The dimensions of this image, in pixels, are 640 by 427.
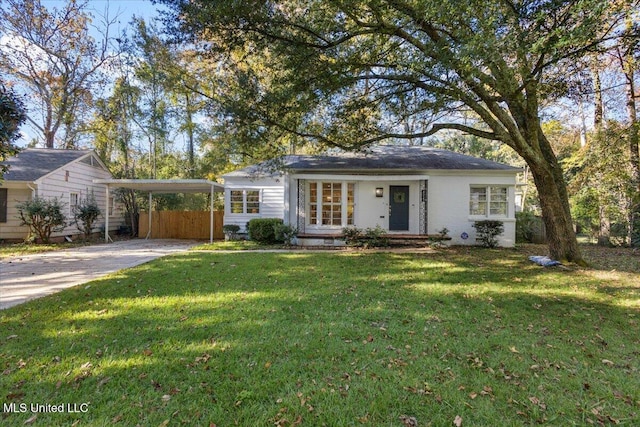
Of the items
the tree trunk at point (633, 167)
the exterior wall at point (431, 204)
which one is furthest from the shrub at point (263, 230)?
the tree trunk at point (633, 167)

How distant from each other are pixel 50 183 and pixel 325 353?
15423mm

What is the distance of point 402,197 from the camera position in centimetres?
1281

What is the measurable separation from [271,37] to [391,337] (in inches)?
262

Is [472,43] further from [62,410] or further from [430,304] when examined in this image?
[62,410]

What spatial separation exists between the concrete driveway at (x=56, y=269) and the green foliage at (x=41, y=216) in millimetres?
2120

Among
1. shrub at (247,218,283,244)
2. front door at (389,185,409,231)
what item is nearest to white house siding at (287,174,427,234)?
front door at (389,185,409,231)

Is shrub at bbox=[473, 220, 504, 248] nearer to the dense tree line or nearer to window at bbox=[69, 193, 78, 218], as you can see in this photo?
the dense tree line

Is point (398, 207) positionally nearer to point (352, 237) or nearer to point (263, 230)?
point (352, 237)

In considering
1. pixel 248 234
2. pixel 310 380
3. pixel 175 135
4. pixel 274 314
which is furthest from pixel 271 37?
pixel 175 135

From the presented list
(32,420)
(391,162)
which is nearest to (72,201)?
(391,162)

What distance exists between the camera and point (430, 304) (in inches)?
198

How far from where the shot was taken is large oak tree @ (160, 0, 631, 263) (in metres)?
4.92

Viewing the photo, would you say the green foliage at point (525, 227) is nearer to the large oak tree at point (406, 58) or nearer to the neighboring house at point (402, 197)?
the neighboring house at point (402, 197)

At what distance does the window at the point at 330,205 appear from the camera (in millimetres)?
12623
